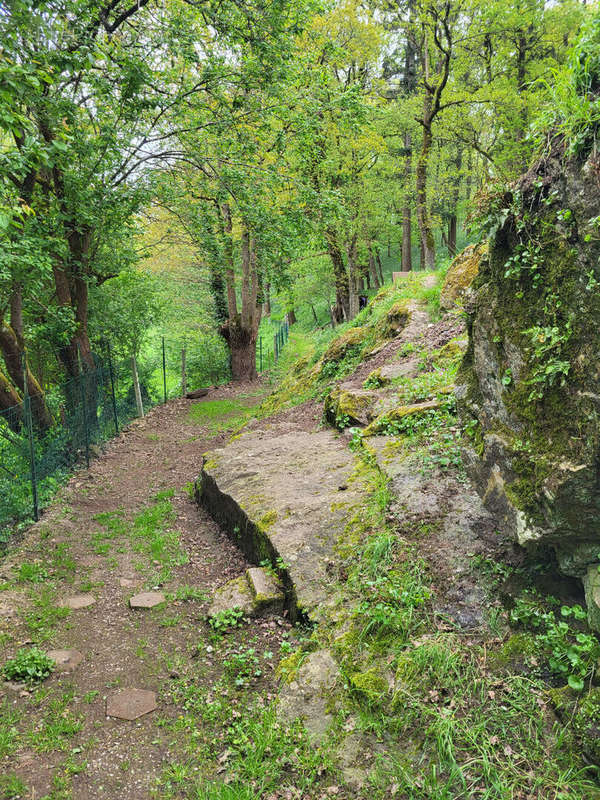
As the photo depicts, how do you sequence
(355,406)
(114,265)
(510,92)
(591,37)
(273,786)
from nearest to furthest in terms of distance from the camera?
A: (591,37) < (273,786) < (355,406) < (114,265) < (510,92)

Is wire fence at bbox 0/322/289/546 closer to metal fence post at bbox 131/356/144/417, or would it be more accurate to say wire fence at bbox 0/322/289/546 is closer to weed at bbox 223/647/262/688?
metal fence post at bbox 131/356/144/417

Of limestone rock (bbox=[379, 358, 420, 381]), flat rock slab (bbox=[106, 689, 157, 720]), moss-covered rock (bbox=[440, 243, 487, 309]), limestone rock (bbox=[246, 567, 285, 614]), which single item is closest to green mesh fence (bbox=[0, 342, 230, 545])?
flat rock slab (bbox=[106, 689, 157, 720])

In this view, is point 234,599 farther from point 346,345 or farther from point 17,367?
point 346,345

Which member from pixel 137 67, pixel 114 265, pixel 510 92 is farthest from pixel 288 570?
pixel 510 92

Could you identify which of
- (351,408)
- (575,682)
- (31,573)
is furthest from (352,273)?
(575,682)

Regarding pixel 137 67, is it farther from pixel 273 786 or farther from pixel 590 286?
pixel 273 786

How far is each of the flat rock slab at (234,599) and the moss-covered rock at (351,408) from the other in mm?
3007

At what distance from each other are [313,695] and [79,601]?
3.15 m

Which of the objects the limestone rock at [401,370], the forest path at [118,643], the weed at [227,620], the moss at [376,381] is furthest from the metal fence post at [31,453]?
the limestone rock at [401,370]

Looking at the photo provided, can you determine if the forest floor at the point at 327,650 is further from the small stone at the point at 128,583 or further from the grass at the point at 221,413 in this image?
the grass at the point at 221,413

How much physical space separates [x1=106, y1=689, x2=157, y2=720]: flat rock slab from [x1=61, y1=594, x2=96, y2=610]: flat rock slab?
1563 mm

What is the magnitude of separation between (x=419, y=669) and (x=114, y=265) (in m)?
9.71

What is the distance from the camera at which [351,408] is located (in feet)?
24.9

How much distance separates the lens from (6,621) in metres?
4.84
